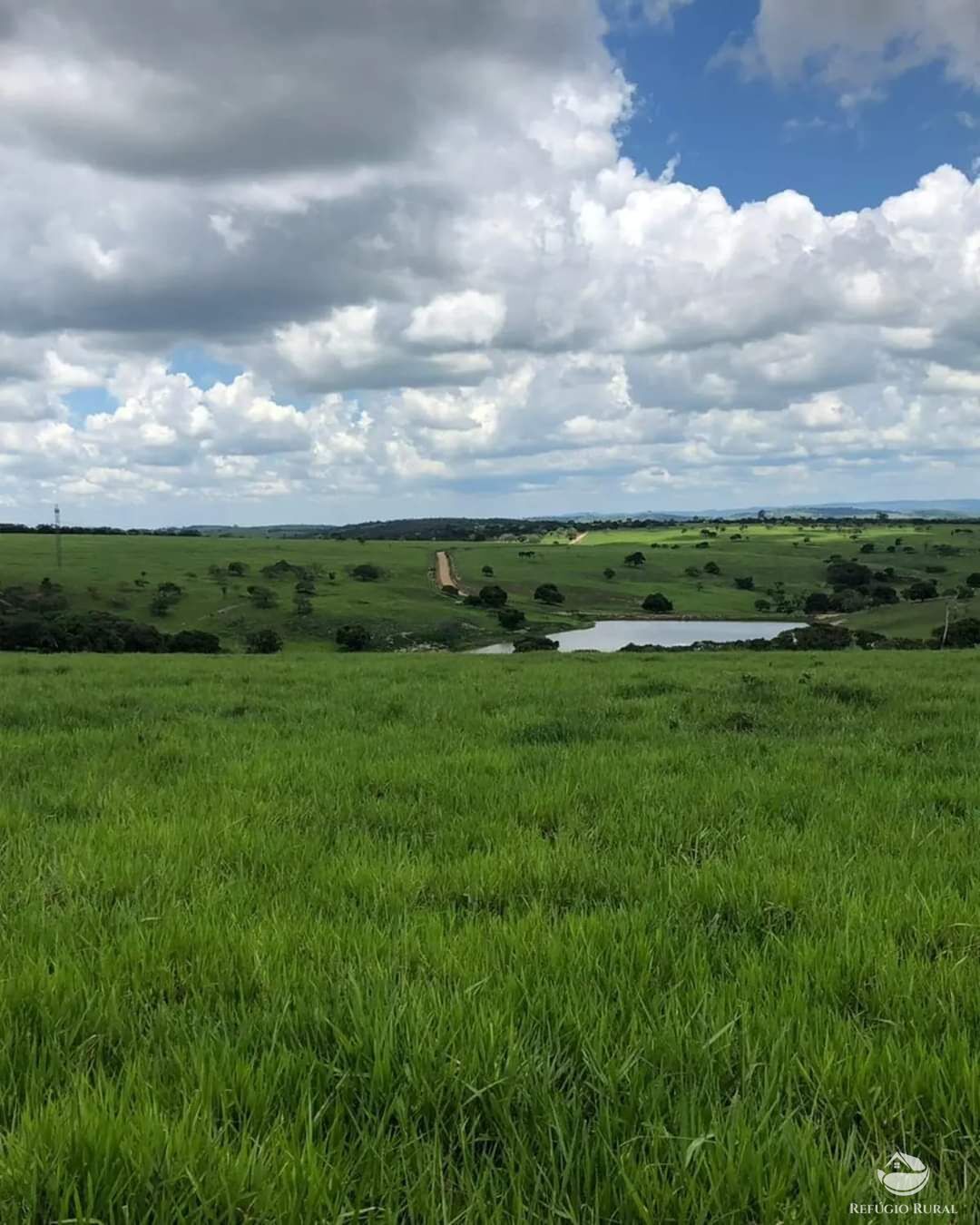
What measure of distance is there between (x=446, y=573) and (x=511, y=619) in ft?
172

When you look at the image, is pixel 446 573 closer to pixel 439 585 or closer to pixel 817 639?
pixel 439 585

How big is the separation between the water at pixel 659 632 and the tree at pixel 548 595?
41.3 ft

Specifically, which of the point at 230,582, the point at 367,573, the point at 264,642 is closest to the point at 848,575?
the point at 367,573

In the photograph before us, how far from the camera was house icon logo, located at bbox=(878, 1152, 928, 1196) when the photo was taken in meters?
2.44

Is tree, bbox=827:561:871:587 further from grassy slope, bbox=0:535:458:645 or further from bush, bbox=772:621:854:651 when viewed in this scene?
bush, bbox=772:621:854:651

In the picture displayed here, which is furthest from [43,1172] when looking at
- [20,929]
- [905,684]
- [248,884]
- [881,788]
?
[905,684]

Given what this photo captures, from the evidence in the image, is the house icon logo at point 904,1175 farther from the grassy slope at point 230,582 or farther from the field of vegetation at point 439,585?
the grassy slope at point 230,582

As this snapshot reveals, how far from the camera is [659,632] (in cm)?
10862

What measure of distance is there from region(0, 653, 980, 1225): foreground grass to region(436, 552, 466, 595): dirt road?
5181 inches

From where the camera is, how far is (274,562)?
149625 mm

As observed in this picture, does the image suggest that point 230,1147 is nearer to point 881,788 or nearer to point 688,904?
point 688,904

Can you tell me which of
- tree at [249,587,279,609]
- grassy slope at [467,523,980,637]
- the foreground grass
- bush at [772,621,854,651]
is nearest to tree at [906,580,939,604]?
grassy slope at [467,523,980,637]

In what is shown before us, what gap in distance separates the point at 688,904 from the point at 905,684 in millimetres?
13559

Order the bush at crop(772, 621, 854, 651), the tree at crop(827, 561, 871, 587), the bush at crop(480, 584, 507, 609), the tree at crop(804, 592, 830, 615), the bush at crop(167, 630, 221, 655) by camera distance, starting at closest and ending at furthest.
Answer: the bush at crop(772, 621, 854, 651)
the bush at crop(167, 630, 221, 655)
the bush at crop(480, 584, 507, 609)
the tree at crop(804, 592, 830, 615)
the tree at crop(827, 561, 871, 587)
